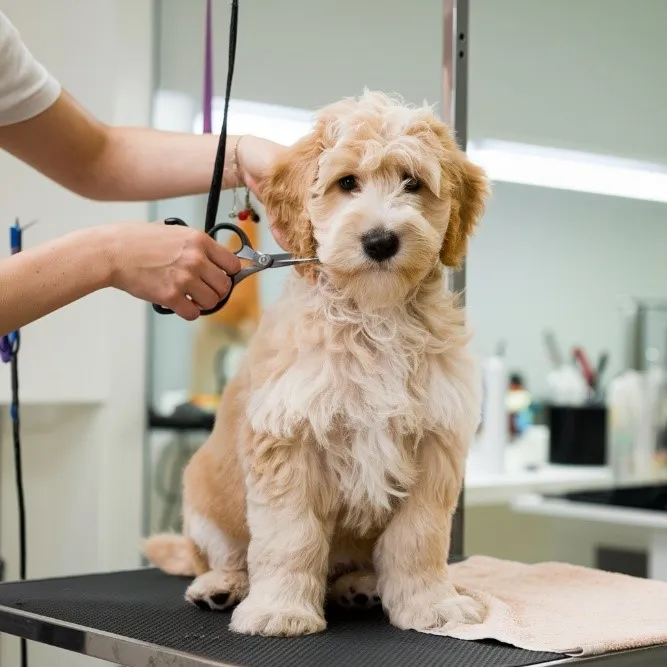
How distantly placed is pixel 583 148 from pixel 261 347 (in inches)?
66.9

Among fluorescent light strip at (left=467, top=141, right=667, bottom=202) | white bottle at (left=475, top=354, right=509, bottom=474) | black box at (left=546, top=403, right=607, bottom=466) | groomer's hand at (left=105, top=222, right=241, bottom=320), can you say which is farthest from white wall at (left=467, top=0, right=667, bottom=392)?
groomer's hand at (left=105, top=222, right=241, bottom=320)

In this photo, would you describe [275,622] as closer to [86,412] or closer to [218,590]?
[218,590]

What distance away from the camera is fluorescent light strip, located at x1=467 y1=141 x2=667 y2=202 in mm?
2500

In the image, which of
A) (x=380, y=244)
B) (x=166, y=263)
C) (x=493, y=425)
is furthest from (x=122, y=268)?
(x=493, y=425)

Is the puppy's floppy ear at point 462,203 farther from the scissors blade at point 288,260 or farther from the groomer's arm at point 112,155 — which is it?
the groomer's arm at point 112,155

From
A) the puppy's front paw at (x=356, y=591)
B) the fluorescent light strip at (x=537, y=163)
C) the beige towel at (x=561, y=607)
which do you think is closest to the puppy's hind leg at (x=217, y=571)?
the puppy's front paw at (x=356, y=591)

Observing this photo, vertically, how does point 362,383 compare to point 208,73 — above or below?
below

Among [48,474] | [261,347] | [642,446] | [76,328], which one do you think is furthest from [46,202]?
[642,446]

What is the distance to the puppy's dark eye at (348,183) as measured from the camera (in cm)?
123

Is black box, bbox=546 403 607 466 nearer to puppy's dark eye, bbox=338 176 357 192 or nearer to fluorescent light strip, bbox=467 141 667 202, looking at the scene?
fluorescent light strip, bbox=467 141 667 202

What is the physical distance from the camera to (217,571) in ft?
4.49

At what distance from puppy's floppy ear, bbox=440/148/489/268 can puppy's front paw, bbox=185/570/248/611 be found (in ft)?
1.62

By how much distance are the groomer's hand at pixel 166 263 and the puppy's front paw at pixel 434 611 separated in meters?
0.43

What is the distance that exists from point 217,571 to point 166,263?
445 millimetres
